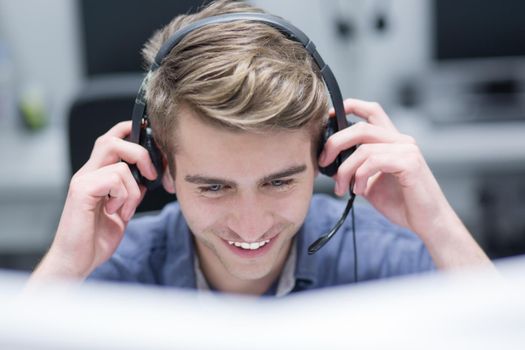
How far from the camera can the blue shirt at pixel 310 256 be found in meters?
1.28

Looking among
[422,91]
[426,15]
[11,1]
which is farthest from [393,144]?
[11,1]

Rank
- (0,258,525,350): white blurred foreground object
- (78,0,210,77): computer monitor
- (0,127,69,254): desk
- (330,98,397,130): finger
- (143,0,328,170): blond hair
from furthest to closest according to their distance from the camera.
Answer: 1. (78,0,210,77): computer monitor
2. (0,127,69,254): desk
3. (330,98,397,130): finger
4. (143,0,328,170): blond hair
5. (0,258,525,350): white blurred foreground object

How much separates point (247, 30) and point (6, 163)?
5.84ft

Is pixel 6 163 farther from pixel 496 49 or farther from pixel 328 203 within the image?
pixel 496 49

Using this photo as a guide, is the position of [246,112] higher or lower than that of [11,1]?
lower

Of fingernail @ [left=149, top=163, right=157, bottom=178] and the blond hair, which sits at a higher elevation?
the blond hair

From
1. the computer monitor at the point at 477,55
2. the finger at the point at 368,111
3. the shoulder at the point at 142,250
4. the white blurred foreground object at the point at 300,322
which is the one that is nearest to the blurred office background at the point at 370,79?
the computer monitor at the point at 477,55

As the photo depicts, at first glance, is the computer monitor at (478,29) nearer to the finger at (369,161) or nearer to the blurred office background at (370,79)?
the blurred office background at (370,79)

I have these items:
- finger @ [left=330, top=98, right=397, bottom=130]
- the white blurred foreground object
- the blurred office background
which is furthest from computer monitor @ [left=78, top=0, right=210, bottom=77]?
the white blurred foreground object

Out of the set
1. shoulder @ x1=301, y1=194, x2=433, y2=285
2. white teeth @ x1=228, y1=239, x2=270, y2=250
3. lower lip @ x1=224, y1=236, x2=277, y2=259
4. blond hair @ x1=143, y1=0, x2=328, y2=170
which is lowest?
shoulder @ x1=301, y1=194, x2=433, y2=285

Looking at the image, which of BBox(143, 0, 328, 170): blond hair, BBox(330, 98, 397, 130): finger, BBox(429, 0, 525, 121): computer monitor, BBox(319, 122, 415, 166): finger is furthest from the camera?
BBox(429, 0, 525, 121): computer monitor

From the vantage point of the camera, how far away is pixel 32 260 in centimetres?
303

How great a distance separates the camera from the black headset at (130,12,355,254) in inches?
42.4

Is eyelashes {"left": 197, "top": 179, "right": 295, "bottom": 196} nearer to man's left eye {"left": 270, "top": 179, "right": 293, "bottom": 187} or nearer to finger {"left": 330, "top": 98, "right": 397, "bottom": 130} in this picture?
man's left eye {"left": 270, "top": 179, "right": 293, "bottom": 187}
